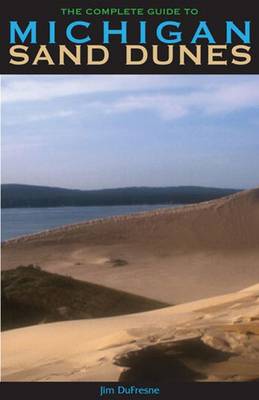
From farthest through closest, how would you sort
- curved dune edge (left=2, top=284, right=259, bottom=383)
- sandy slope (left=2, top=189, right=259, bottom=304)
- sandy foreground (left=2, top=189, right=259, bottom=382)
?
sandy slope (left=2, top=189, right=259, bottom=304) < sandy foreground (left=2, top=189, right=259, bottom=382) < curved dune edge (left=2, top=284, right=259, bottom=383)

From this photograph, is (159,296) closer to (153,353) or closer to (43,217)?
(153,353)

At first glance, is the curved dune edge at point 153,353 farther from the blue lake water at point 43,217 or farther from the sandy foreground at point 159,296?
the blue lake water at point 43,217

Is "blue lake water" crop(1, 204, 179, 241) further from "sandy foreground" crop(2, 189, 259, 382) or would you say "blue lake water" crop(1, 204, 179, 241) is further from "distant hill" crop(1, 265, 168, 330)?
"distant hill" crop(1, 265, 168, 330)

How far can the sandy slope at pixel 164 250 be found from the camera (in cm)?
1664

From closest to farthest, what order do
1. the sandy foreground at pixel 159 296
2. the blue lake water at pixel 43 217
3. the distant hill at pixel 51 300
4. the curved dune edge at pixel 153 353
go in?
the curved dune edge at pixel 153 353 < the sandy foreground at pixel 159 296 < the distant hill at pixel 51 300 < the blue lake water at pixel 43 217

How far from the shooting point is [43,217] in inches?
1146

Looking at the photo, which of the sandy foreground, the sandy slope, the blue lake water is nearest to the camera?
the sandy foreground

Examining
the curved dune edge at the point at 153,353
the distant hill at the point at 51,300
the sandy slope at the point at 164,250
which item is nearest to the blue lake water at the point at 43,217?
the sandy slope at the point at 164,250

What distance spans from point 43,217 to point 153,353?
Result: 23999mm

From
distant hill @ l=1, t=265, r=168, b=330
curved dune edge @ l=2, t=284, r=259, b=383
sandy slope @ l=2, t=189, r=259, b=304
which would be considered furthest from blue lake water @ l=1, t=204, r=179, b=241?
curved dune edge @ l=2, t=284, r=259, b=383

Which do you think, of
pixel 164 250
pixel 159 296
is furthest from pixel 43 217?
pixel 159 296

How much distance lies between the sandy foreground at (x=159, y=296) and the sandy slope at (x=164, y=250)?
3cm

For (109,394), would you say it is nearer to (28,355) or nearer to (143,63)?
(28,355)

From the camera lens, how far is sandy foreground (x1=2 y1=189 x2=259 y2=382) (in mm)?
5289
